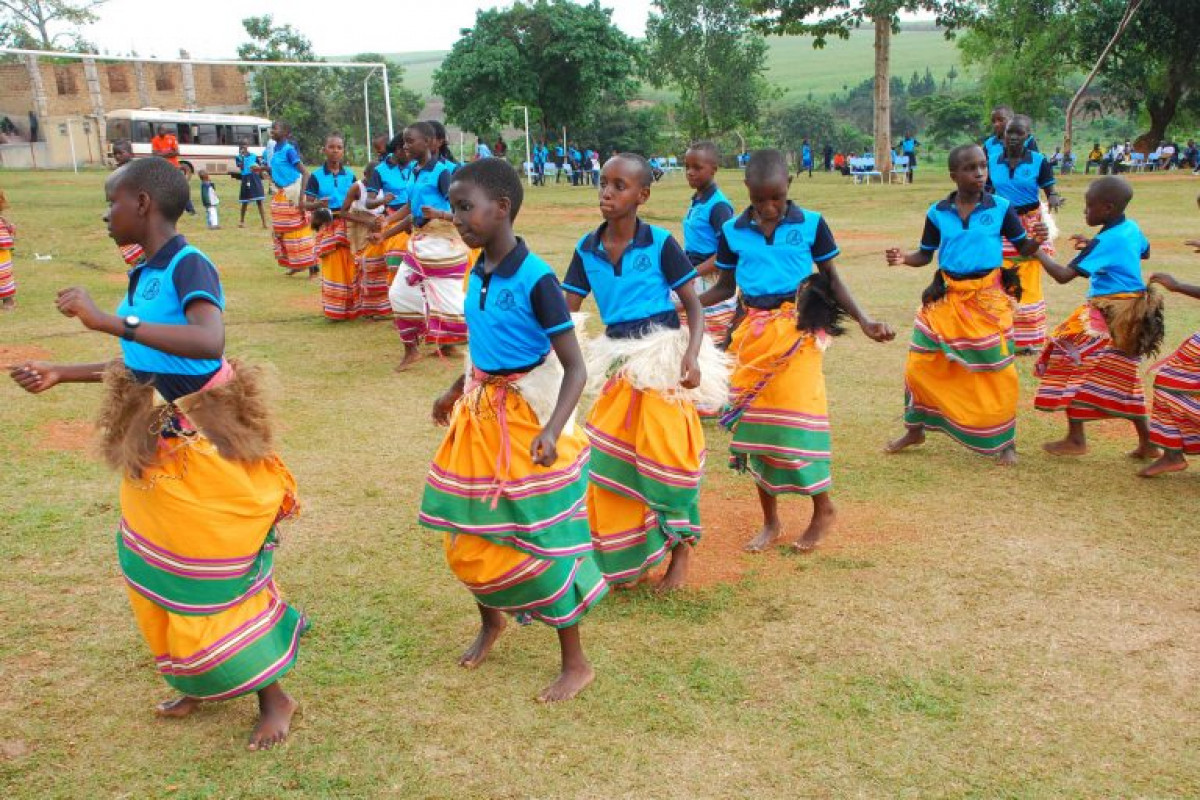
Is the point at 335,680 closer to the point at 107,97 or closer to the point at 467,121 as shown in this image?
the point at 467,121

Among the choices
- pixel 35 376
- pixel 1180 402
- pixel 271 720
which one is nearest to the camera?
pixel 35 376

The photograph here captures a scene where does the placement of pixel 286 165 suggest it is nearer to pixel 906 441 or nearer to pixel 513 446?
pixel 906 441

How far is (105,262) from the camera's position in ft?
56.4

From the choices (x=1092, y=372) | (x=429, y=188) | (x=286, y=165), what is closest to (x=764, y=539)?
(x=1092, y=372)

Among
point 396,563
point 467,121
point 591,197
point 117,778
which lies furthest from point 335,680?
point 467,121

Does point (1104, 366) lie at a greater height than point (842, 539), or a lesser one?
greater

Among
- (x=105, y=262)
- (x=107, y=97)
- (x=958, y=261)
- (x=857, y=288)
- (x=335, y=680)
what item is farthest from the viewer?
(x=107, y=97)

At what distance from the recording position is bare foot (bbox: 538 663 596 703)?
390 centimetres

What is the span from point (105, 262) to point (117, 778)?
15.7 metres

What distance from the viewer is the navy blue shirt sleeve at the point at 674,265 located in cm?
458

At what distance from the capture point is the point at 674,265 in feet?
15.1

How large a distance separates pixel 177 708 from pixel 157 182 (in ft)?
6.27


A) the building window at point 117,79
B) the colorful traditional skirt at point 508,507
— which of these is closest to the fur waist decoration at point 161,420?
the colorful traditional skirt at point 508,507

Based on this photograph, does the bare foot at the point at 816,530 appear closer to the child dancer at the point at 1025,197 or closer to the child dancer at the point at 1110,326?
the child dancer at the point at 1110,326
